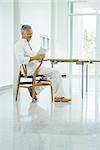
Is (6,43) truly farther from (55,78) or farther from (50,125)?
(50,125)

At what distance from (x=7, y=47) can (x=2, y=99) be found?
6.15 ft

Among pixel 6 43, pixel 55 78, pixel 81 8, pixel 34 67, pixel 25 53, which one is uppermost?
pixel 81 8

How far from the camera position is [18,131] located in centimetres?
293

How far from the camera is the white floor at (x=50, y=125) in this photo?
8.11 ft

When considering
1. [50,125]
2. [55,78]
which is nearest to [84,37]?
[55,78]

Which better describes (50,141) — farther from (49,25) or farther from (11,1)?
(49,25)

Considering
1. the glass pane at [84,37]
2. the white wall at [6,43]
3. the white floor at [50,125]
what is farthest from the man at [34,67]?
the glass pane at [84,37]

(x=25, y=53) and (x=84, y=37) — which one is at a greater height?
(x=84, y=37)

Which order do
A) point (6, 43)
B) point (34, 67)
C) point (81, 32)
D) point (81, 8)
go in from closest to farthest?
point (34, 67) < point (6, 43) < point (81, 8) < point (81, 32)

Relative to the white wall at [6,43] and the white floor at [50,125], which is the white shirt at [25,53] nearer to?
the white floor at [50,125]

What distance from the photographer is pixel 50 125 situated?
10.5 feet

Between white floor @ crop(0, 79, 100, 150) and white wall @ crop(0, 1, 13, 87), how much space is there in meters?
1.79

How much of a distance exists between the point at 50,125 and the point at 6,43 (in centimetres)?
386

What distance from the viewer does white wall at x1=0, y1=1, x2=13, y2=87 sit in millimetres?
6457
